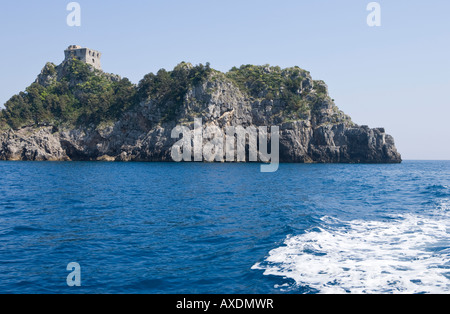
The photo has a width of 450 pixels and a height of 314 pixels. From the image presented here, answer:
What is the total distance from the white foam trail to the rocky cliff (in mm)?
83330

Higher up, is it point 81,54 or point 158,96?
point 81,54

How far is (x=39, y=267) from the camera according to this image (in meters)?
11.5

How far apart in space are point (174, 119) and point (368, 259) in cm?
9380

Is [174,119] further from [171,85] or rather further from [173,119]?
[171,85]

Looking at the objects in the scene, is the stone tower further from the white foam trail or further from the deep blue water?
the white foam trail

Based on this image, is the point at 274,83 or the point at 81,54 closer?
the point at 274,83

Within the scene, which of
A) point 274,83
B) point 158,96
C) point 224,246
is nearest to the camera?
point 224,246

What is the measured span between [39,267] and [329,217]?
16125mm

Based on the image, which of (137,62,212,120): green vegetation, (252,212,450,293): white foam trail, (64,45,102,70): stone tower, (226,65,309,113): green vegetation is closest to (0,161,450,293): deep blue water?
(252,212,450,293): white foam trail

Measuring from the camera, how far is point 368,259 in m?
12.5

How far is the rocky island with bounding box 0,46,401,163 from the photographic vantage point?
10044 cm

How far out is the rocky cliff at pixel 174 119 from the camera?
100 metres

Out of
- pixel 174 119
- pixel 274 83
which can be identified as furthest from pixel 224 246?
pixel 274 83
